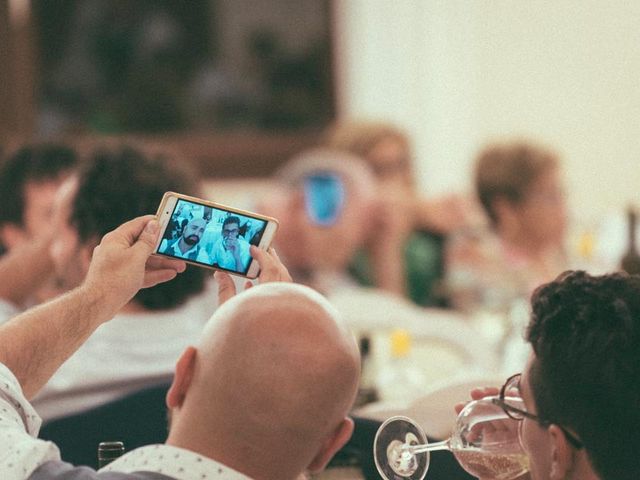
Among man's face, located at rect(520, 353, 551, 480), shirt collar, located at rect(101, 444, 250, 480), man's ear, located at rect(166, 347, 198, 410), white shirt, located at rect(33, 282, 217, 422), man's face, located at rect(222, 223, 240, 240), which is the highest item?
man's face, located at rect(222, 223, 240, 240)

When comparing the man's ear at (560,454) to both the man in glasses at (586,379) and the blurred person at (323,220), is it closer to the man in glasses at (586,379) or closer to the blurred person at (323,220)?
the man in glasses at (586,379)

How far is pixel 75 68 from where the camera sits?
5.80m

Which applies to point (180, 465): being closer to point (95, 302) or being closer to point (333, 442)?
point (333, 442)

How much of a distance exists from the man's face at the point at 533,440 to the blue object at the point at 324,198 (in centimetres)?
314

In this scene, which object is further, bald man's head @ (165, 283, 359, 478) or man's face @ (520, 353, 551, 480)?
man's face @ (520, 353, 551, 480)

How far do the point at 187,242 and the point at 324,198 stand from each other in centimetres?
312

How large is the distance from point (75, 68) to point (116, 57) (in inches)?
8.7

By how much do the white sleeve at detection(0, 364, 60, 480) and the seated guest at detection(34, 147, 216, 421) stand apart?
918mm

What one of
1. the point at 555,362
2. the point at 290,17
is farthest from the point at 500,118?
the point at 555,362

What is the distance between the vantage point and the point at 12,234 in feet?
9.47

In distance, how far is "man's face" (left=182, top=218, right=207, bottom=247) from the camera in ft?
4.56

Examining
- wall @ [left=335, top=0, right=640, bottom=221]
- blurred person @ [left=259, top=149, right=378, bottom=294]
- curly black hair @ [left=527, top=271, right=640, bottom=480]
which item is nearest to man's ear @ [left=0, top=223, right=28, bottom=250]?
blurred person @ [left=259, top=149, right=378, bottom=294]

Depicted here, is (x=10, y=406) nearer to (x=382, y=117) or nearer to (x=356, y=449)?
(x=356, y=449)

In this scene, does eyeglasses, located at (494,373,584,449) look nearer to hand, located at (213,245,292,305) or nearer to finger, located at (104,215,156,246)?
hand, located at (213,245,292,305)
